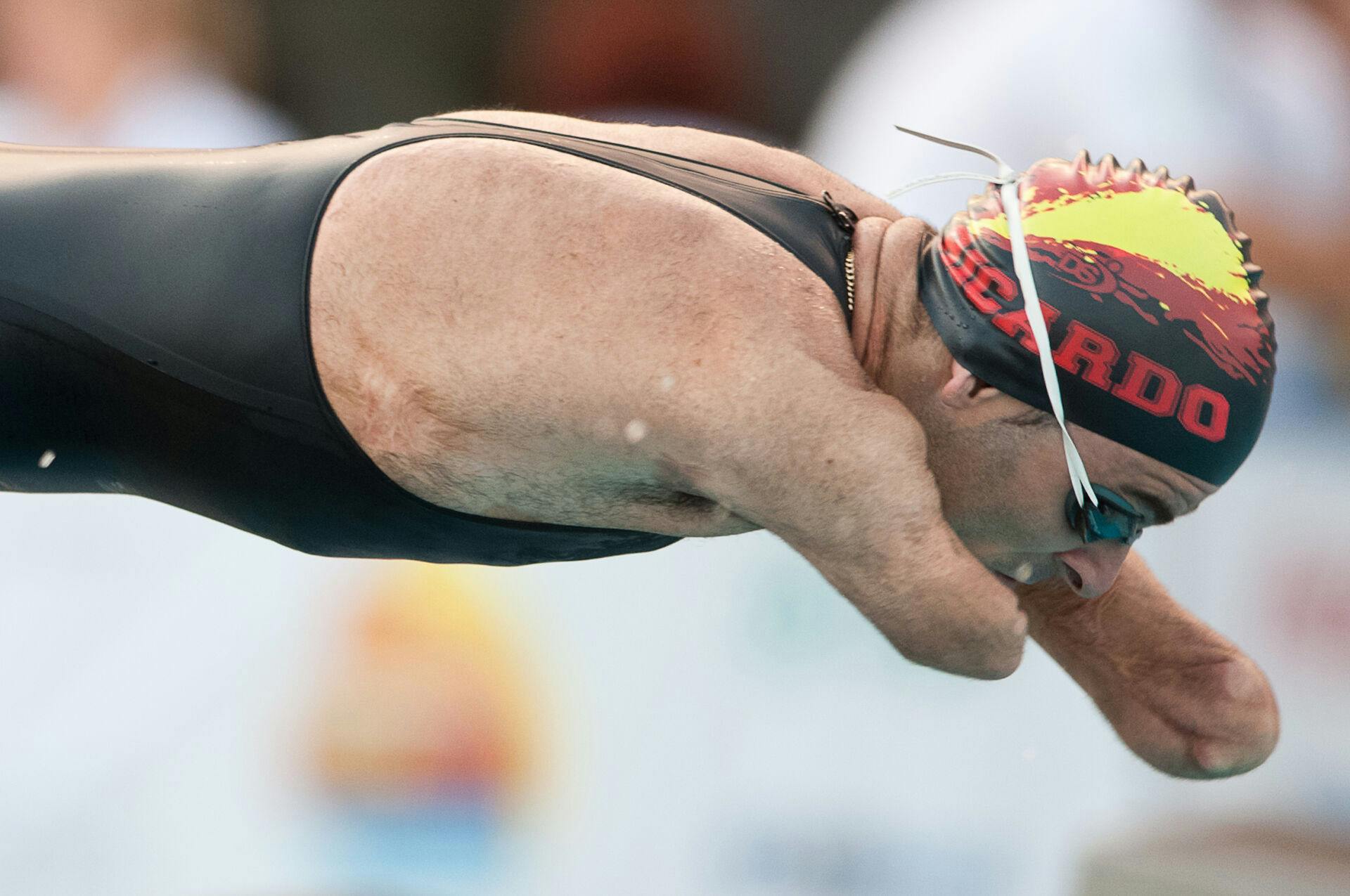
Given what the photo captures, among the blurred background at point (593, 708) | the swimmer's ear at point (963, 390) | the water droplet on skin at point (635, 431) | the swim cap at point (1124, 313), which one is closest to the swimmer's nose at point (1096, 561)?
the swim cap at point (1124, 313)

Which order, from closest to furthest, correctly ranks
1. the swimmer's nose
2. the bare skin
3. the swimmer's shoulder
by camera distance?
the bare skin → the swimmer's shoulder → the swimmer's nose

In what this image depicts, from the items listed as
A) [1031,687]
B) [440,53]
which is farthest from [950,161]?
[440,53]

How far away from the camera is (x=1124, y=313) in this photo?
2.06m

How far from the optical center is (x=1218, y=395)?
2104 mm

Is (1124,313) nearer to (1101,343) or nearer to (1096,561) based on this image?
(1101,343)

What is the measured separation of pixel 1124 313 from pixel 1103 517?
13.5 inches

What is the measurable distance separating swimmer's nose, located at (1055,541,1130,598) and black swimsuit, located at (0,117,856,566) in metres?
0.67

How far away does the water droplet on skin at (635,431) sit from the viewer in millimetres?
1915

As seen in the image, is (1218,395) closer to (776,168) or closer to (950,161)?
(776,168)

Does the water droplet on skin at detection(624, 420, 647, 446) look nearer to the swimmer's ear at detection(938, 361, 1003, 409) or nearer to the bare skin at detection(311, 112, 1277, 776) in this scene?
the bare skin at detection(311, 112, 1277, 776)

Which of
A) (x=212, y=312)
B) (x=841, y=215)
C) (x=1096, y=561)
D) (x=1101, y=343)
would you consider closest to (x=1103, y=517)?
(x=1096, y=561)

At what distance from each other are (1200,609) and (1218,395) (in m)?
2.08

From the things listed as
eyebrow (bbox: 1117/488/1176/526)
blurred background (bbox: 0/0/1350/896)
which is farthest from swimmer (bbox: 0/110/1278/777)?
blurred background (bbox: 0/0/1350/896)

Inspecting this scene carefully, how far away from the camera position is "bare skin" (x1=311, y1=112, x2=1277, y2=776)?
188 centimetres
